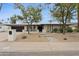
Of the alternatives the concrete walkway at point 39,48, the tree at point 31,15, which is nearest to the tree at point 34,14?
the tree at point 31,15

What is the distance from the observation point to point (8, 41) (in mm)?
6836

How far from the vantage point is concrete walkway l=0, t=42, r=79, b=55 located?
6793 mm

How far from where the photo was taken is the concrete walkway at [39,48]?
6.79 metres

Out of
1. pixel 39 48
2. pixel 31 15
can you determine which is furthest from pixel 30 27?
pixel 39 48

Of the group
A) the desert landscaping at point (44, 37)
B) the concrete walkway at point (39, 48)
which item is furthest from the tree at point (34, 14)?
the concrete walkway at point (39, 48)

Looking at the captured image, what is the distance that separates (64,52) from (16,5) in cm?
90

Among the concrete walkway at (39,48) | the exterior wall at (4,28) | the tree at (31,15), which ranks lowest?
the concrete walkway at (39,48)

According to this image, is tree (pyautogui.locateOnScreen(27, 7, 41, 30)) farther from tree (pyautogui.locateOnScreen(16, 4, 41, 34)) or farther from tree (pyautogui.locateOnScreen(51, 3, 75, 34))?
tree (pyautogui.locateOnScreen(51, 3, 75, 34))

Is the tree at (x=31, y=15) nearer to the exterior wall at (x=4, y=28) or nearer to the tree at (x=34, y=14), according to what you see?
the tree at (x=34, y=14)

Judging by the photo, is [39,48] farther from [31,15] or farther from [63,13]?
[63,13]

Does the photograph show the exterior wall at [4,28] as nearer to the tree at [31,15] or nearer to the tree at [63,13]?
the tree at [31,15]

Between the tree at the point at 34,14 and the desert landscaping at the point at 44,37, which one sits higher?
the tree at the point at 34,14

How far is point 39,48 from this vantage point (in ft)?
22.4

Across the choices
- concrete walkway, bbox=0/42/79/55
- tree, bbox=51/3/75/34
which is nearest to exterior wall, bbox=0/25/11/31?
concrete walkway, bbox=0/42/79/55
